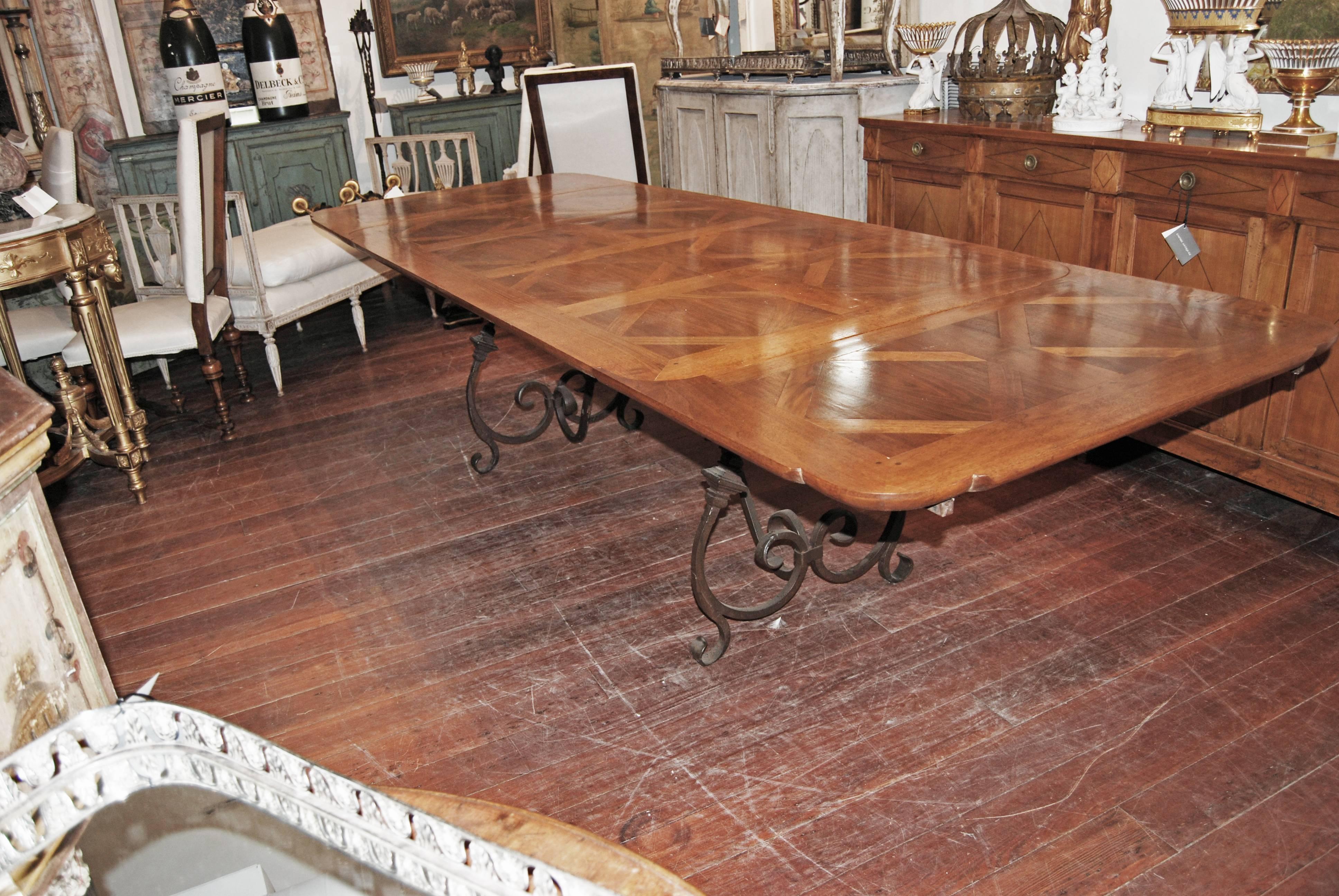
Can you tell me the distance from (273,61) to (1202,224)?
14.3 ft

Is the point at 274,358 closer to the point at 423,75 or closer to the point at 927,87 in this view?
the point at 423,75

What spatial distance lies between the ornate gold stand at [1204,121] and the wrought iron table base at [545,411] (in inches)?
70.9

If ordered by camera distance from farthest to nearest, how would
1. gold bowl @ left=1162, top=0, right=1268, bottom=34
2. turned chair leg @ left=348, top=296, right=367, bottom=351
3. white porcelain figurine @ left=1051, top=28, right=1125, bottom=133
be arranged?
turned chair leg @ left=348, top=296, right=367, bottom=351 → white porcelain figurine @ left=1051, top=28, right=1125, bottom=133 → gold bowl @ left=1162, top=0, right=1268, bottom=34

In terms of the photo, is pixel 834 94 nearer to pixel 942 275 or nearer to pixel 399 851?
pixel 942 275

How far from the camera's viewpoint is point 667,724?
6.29ft

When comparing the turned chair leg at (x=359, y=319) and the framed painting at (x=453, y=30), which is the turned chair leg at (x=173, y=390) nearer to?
the turned chair leg at (x=359, y=319)

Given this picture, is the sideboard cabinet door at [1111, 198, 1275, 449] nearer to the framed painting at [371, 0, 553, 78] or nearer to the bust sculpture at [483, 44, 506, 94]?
the bust sculpture at [483, 44, 506, 94]

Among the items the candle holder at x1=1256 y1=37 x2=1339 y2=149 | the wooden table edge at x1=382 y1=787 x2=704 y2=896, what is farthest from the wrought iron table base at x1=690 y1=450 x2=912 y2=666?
the candle holder at x1=1256 y1=37 x2=1339 y2=149

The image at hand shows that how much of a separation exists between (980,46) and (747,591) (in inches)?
106

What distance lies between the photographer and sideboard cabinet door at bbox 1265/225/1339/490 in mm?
2289

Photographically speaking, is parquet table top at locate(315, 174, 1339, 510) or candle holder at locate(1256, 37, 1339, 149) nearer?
parquet table top at locate(315, 174, 1339, 510)

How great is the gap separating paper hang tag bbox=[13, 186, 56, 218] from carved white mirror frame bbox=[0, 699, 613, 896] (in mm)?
2709

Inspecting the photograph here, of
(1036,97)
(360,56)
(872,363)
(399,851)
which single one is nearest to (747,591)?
(872,363)

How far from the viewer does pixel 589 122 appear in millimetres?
4129
